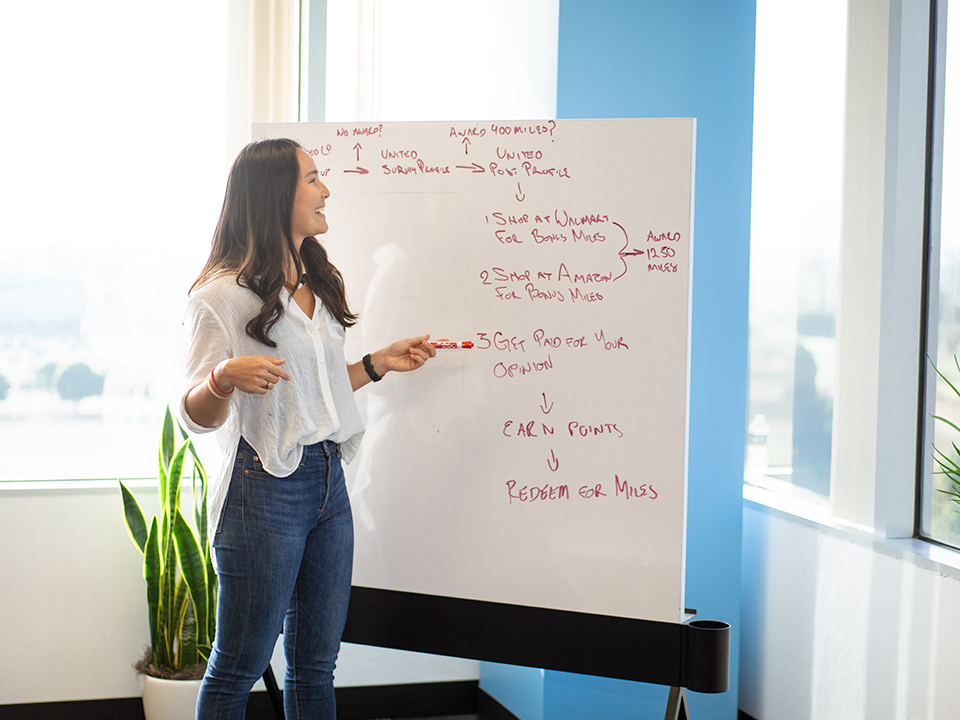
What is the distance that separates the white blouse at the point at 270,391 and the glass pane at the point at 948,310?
5.36 ft

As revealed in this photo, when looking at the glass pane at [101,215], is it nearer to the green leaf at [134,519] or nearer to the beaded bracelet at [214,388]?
the green leaf at [134,519]

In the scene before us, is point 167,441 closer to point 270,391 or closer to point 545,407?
point 270,391

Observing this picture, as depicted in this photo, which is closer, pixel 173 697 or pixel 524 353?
pixel 524 353

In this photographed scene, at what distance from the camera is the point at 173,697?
2389 millimetres

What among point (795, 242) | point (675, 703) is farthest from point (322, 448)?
point (795, 242)

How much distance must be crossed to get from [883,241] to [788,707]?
1463mm

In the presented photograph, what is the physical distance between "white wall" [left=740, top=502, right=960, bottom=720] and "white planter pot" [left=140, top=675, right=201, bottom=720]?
1.83m

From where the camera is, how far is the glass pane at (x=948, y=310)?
6.62 ft

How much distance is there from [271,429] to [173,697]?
1.41 meters

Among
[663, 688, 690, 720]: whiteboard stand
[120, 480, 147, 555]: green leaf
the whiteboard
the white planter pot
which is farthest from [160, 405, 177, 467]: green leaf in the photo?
[663, 688, 690, 720]: whiteboard stand

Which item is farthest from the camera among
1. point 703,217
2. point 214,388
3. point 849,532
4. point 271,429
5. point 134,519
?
point 134,519

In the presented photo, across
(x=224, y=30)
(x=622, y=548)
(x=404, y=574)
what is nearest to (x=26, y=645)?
(x=404, y=574)

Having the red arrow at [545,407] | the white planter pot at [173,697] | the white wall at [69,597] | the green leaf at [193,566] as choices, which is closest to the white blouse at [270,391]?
the red arrow at [545,407]

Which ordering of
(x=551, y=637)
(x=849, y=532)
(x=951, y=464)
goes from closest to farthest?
(x=551, y=637) < (x=951, y=464) < (x=849, y=532)
